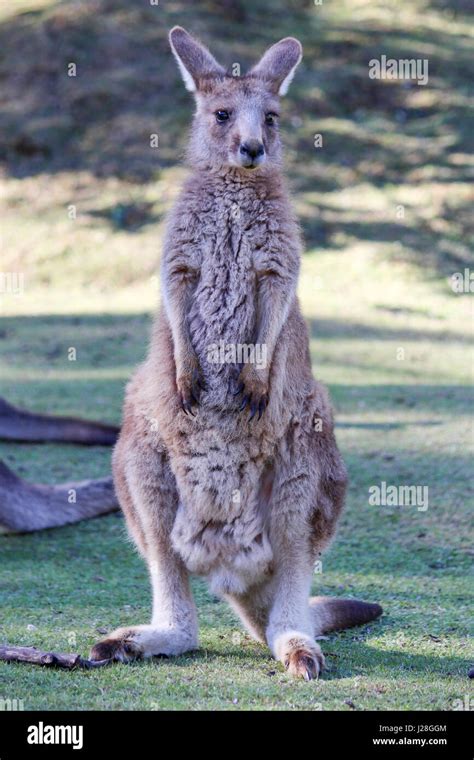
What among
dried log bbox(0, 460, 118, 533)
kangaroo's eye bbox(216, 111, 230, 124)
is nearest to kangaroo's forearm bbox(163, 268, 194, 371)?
kangaroo's eye bbox(216, 111, 230, 124)

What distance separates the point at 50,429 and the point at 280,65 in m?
3.77

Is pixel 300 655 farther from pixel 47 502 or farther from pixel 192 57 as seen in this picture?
pixel 47 502

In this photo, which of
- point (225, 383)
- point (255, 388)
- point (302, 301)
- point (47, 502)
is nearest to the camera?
point (255, 388)

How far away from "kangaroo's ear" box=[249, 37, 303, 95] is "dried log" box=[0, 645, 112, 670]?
2337 mm

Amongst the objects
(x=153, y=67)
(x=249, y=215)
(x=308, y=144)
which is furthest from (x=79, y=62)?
(x=249, y=215)

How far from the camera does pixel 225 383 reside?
4711mm

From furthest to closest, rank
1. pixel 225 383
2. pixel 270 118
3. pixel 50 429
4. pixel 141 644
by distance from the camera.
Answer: pixel 50 429, pixel 270 118, pixel 225 383, pixel 141 644

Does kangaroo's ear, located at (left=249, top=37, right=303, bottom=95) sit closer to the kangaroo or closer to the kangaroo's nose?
the kangaroo

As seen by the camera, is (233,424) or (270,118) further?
(270,118)

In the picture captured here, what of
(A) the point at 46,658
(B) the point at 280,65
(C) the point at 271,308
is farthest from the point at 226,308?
(A) the point at 46,658

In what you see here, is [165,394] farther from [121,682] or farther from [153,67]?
[153,67]

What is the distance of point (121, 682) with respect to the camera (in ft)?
13.4

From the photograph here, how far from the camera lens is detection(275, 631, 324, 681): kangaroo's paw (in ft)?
14.0

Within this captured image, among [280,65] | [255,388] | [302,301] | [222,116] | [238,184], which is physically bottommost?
[255,388]
